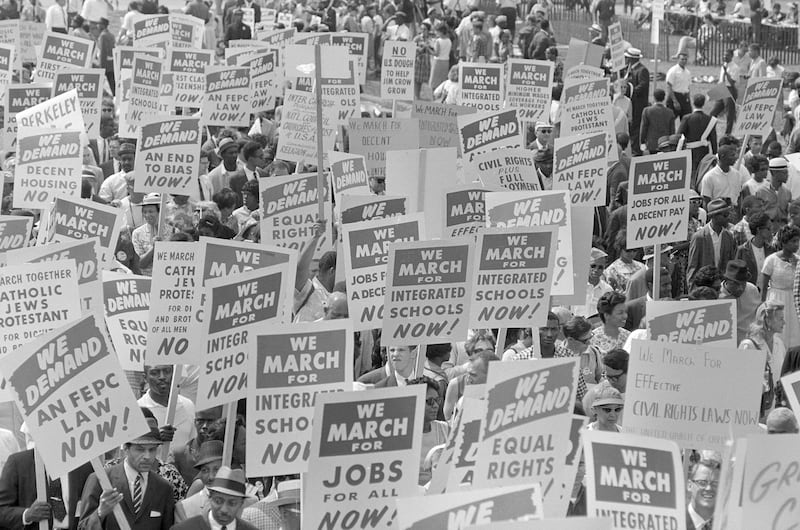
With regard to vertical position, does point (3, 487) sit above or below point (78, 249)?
below

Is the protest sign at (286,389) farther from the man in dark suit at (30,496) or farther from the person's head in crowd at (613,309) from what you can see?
the person's head in crowd at (613,309)

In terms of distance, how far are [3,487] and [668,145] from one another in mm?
11632

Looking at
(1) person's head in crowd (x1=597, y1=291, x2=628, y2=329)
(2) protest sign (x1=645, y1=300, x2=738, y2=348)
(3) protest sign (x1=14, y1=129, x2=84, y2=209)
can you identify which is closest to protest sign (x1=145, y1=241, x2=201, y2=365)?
(2) protest sign (x1=645, y1=300, x2=738, y2=348)

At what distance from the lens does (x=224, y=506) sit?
9305mm

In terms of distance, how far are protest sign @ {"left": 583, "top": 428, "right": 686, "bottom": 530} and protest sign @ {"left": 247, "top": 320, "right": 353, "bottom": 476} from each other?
1790 mm

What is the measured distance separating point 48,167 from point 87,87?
15.0 ft

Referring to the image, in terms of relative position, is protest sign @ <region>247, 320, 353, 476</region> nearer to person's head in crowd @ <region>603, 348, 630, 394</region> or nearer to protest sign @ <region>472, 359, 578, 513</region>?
protest sign @ <region>472, 359, 578, 513</region>

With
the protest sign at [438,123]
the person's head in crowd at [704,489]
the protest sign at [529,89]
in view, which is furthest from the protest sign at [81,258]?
the protest sign at [529,89]

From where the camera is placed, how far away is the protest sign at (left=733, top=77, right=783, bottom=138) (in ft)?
66.5

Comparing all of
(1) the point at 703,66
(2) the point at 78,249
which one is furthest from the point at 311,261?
(1) the point at 703,66

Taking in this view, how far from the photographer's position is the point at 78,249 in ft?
A: 38.3

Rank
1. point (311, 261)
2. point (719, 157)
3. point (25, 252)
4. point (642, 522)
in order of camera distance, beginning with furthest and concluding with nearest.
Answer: point (719, 157), point (311, 261), point (25, 252), point (642, 522)

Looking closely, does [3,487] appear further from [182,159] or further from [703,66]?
[703,66]

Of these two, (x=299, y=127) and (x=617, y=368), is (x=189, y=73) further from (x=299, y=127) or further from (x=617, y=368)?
(x=617, y=368)
